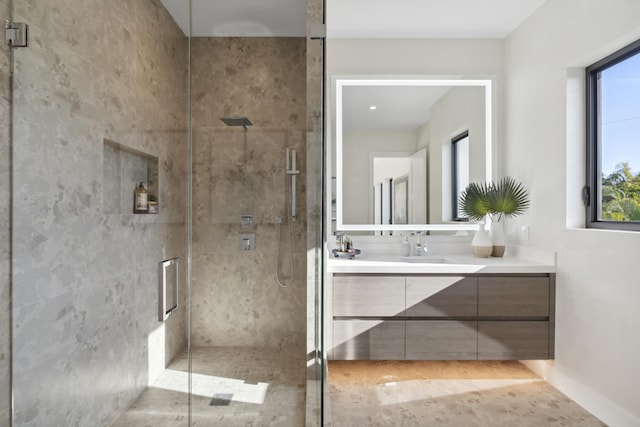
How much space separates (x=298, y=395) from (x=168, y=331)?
0.61 meters

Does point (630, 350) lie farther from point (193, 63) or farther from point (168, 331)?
point (193, 63)

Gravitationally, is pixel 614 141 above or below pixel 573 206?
above

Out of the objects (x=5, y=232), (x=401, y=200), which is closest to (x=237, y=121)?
(x=5, y=232)

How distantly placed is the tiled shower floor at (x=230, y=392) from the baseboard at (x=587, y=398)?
5.38ft

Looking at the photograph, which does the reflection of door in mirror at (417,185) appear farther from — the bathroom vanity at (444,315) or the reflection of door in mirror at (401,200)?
the bathroom vanity at (444,315)

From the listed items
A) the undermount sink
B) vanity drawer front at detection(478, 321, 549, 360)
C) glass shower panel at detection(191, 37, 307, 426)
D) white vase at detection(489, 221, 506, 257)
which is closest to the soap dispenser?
the undermount sink

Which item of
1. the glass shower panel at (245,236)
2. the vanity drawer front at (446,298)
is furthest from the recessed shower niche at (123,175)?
the vanity drawer front at (446,298)

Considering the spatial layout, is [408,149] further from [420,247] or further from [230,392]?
[230,392]

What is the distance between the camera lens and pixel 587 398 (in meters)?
2.26

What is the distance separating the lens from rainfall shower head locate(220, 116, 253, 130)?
1.53m

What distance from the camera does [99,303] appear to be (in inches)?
56.8

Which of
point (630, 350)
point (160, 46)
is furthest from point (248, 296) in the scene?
point (630, 350)

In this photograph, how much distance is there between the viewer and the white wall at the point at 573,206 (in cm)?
202

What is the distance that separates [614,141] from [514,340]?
130 centimetres
